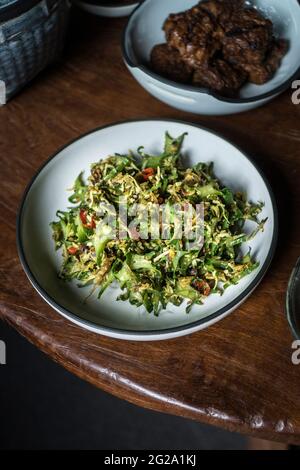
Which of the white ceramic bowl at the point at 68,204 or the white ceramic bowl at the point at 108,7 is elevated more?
the white ceramic bowl at the point at 108,7

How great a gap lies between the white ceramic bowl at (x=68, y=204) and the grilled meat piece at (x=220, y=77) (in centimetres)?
16

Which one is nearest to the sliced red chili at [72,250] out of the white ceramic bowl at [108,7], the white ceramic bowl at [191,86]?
the white ceramic bowl at [191,86]

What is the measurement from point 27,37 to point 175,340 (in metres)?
0.70

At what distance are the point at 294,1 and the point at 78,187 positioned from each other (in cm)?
73

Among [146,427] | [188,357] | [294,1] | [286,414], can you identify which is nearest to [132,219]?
[188,357]

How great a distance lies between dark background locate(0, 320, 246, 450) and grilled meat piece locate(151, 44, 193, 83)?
949 millimetres

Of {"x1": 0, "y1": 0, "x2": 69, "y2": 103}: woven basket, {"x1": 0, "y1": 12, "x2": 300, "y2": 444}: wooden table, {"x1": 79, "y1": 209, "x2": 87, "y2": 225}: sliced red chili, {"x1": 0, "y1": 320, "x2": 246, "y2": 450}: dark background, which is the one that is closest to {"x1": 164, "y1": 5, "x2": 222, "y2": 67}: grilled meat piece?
{"x1": 0, "y1": 12, "x2": 300, "y2": 444}: wooden table

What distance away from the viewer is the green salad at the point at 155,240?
1.02m

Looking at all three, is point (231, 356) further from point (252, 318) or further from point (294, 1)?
point (294, 1)

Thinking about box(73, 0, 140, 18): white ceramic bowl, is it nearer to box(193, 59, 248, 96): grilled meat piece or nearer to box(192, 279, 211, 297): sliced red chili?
A: box(193, 59, 248, 96): grilled meat piece

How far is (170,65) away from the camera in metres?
1.32

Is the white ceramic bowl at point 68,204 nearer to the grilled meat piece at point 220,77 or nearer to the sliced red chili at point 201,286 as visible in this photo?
the sliced red chili at point 201,286

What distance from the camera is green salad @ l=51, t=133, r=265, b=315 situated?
3.34 ft

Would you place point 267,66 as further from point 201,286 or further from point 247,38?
point 201,286
